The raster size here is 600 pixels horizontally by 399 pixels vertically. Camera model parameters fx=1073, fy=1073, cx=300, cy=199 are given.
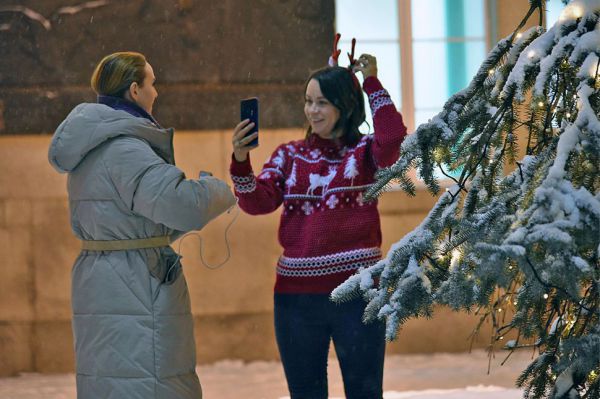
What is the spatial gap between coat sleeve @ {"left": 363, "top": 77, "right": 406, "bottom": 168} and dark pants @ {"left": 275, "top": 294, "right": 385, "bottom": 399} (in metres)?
0.60

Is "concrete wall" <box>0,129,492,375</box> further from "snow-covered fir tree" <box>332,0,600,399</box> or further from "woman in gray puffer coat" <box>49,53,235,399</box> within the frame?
"snow-covered fir tree" <box>332,0,600,399</box>

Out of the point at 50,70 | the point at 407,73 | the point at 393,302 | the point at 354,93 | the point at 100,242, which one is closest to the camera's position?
the point at 393,302

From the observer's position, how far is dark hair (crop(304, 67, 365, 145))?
4574 millimetres

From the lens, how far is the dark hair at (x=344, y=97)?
457 centimetres

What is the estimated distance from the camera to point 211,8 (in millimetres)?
7590

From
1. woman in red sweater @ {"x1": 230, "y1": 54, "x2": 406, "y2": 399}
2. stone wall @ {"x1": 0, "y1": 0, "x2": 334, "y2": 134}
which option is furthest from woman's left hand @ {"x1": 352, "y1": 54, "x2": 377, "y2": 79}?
stone wall @ {"x1": 0, "y1": 0, "x2": 334, "y2": 134}

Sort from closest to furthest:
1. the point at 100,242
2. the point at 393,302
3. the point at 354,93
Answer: the point at 393,302
the point at 100,242
the point at 354,93

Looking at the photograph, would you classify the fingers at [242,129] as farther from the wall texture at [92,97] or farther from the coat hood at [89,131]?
the wall texture at [92,97]

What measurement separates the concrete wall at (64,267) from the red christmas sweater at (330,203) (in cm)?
305

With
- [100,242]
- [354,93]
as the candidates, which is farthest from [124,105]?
[354,93]

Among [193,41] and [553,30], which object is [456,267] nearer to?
[553,30]

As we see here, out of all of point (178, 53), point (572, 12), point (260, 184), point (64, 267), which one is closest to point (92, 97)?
point (178, 53)

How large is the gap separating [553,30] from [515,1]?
505 centimetres

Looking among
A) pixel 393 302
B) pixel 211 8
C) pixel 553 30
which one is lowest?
pixel 393 302
